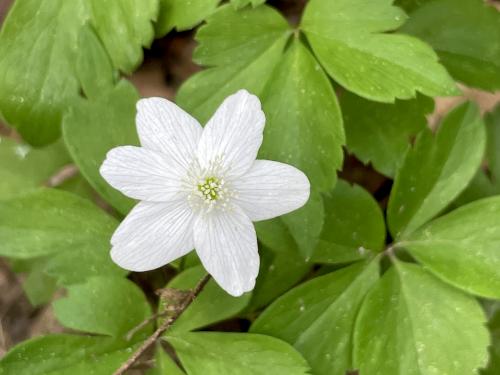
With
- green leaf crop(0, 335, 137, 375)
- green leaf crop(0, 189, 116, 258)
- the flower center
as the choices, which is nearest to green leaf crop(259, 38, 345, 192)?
the flower center

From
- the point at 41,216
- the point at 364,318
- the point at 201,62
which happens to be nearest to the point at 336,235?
the point at 364,318

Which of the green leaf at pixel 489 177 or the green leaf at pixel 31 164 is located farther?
the green leaf at pixel 31 164

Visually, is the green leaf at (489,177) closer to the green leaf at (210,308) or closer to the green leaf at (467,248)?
the green leaf at (467,248)

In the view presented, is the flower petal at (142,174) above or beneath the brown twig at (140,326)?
above

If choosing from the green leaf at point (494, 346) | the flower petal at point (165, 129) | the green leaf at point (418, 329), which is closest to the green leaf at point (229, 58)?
the flower petal at point (165, 129)

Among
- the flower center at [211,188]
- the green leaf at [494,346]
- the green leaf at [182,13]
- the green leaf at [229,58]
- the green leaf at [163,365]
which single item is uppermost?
the green leaf at [182,13]

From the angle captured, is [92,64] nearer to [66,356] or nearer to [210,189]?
[210,189]

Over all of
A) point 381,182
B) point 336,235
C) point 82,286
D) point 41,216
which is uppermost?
point 41,216

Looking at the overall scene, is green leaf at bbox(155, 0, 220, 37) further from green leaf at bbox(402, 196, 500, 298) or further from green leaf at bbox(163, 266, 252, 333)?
green leaf at bbox(402, 196, 500, 298)

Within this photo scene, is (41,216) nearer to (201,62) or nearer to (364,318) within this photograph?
(201,62)
